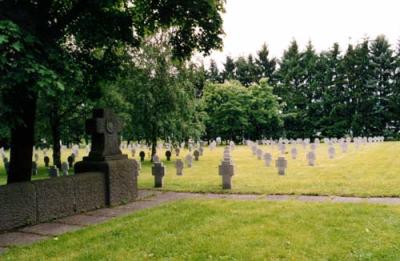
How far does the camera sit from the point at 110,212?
8.77m

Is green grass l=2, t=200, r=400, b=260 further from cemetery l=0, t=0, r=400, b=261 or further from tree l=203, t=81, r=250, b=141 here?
tree l=203, t=81, r=250, b=141

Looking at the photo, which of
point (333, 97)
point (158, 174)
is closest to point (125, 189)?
point (158, 174)

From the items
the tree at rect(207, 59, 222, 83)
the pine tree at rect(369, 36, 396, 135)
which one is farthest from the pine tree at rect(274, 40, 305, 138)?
the tree at rect(207, 59, 222, 83)

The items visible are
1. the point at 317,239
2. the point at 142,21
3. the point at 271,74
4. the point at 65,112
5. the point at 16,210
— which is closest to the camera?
the point at 317,239

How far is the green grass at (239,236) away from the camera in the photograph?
5.46m

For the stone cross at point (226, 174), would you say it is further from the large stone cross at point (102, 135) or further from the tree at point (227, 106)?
the tree at point (227, 106)

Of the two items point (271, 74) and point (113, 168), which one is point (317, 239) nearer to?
point (113, 168)

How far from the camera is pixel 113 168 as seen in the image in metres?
9.63

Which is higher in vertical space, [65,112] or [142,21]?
[142,21]

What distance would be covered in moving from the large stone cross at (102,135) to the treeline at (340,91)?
51.9 m

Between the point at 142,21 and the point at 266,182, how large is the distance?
6.23 meters

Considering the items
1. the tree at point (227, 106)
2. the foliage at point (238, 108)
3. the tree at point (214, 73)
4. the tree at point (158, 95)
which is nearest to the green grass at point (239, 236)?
the tree at point (158, 95)

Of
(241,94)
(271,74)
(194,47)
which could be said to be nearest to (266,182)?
(194,47)

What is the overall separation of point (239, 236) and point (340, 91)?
201ft
